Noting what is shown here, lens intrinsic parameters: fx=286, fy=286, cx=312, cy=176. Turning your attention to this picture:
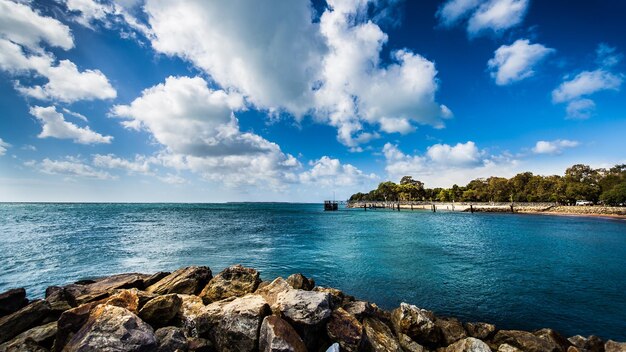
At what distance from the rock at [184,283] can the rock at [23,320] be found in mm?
3106

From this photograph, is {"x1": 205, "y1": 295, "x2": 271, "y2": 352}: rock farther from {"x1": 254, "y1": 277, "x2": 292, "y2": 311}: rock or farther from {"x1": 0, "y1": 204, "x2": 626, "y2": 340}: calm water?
{"x1": 0, "y1": 204, "x2": 626, "y2": 340}: calm water

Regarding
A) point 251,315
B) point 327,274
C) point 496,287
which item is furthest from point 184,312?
point 496,287

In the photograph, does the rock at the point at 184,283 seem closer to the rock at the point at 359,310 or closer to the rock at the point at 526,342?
the rock at the point at 359,310

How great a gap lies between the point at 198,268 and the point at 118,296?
167 inches

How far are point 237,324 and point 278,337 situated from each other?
4.16 ft

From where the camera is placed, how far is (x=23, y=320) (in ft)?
24.7

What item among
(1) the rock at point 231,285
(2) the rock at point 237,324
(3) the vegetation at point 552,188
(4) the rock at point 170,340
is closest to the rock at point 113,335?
(4) the rock at point 170,340

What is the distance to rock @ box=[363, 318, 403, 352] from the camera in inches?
280

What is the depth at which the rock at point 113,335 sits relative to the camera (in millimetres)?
5543

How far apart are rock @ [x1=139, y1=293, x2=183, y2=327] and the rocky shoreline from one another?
23 millimetres

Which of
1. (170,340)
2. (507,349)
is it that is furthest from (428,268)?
(170,340)

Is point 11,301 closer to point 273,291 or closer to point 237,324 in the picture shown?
point 237,324

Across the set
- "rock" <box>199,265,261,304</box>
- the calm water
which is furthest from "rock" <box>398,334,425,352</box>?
"rock" <box>199,265,261,304</box>

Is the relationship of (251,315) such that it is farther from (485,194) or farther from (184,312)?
(485,194)
